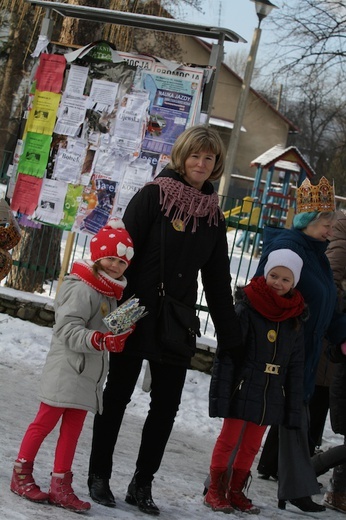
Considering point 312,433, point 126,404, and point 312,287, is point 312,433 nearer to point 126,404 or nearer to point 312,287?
point 312,287

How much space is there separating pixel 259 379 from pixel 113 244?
120 cm

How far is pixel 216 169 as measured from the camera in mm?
4770

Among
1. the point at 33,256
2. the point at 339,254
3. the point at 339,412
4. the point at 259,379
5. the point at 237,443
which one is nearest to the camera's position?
the point at 259,379

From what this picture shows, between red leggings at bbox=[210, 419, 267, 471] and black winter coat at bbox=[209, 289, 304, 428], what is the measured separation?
0.39 feet

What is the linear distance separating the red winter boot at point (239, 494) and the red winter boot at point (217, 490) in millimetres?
71

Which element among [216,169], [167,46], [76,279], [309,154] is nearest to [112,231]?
[76,279]

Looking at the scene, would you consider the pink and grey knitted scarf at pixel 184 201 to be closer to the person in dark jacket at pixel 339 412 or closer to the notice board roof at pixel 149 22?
the person in dark jacket at pixel 339 412

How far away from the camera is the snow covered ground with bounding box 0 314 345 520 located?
4.52 metres

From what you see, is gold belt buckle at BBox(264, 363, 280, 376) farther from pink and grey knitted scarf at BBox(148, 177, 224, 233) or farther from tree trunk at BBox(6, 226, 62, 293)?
tree trunk at BBox(6, 226, 62, 293)

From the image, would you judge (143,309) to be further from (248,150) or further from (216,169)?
(248,150)

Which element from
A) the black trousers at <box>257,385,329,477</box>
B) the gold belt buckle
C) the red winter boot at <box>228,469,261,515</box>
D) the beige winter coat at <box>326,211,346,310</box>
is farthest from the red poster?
the red winter boot at <box>228,469,261,515</box>

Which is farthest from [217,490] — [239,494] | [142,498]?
[142,498]

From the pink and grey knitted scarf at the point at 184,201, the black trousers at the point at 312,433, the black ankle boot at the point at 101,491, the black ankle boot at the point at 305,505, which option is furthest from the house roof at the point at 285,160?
the black ankle boot at the point at 101,491

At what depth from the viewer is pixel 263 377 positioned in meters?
5.00
